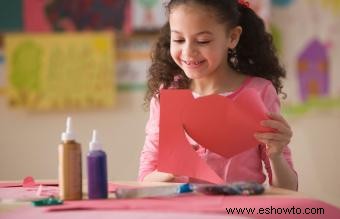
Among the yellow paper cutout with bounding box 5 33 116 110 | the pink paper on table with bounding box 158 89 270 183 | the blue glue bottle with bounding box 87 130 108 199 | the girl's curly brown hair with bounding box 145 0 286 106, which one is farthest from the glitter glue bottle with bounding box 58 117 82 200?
the yellow paper cutout with bounding box 5 33 116 110

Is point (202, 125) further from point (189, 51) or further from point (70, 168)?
point (70, 168)

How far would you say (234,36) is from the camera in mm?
1563

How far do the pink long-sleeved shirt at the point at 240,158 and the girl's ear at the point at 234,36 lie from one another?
101 mm

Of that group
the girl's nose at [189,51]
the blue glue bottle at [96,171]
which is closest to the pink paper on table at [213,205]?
the blue glue bottle at [96,171]

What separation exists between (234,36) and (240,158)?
0.31 meters

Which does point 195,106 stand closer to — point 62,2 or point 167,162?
point 167,162

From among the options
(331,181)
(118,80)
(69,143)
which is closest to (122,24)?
(118,80)

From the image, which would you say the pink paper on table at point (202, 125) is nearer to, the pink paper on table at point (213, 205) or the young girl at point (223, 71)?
the young girl at point (223, 71)

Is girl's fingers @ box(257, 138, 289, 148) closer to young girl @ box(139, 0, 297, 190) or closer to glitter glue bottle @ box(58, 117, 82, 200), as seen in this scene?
young girl @ box(139, 0, 297, 190)

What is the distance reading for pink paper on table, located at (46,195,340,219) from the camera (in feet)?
3.25

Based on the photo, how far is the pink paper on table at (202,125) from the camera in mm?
1259

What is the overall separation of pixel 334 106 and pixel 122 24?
2.94 feet

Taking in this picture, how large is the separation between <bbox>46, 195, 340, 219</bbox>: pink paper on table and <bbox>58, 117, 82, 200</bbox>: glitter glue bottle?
0.04m

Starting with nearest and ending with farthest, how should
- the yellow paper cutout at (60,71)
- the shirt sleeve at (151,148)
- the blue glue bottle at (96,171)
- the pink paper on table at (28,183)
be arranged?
the blue glue bottle at (96,171), the pink paper on table at (28,183), the shirt sleeve at (151,148), the yellow paper cutout at (60,71)
